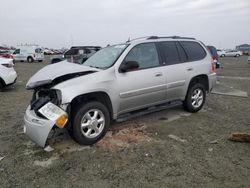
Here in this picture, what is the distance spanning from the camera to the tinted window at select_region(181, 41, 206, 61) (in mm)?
5922

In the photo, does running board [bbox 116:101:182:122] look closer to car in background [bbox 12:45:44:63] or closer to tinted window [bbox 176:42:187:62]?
tinted window [bbox 176:42:187:62]

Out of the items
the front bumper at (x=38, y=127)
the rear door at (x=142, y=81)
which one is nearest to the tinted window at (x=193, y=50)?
the rear door at (x=142, y=81)

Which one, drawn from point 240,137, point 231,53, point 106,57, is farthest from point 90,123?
point 231,53

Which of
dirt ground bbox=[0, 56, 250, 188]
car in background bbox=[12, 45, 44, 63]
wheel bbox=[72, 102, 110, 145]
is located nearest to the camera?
dirt ground bbox=[0, 56, 250, 188]

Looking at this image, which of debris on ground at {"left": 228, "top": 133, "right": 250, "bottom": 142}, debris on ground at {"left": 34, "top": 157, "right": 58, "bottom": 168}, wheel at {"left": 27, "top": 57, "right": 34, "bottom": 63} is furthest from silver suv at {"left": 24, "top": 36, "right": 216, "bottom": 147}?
wheel at {"left": 27, "top": 57, "right": 34, "bottom": 63}

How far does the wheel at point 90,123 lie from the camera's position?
13.3ft

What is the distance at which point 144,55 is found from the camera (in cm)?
505

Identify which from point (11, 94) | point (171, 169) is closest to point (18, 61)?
point (11, 94)

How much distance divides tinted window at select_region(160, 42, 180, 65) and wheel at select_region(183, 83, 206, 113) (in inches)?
33.7

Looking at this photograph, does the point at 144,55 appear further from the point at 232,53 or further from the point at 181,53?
the point at 232,53

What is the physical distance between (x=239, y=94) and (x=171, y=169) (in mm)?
5987

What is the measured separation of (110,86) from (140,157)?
52.2 inches

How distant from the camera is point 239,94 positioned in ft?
27.7

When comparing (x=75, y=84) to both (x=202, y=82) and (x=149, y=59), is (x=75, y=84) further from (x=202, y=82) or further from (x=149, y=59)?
(x=202, y=82)
